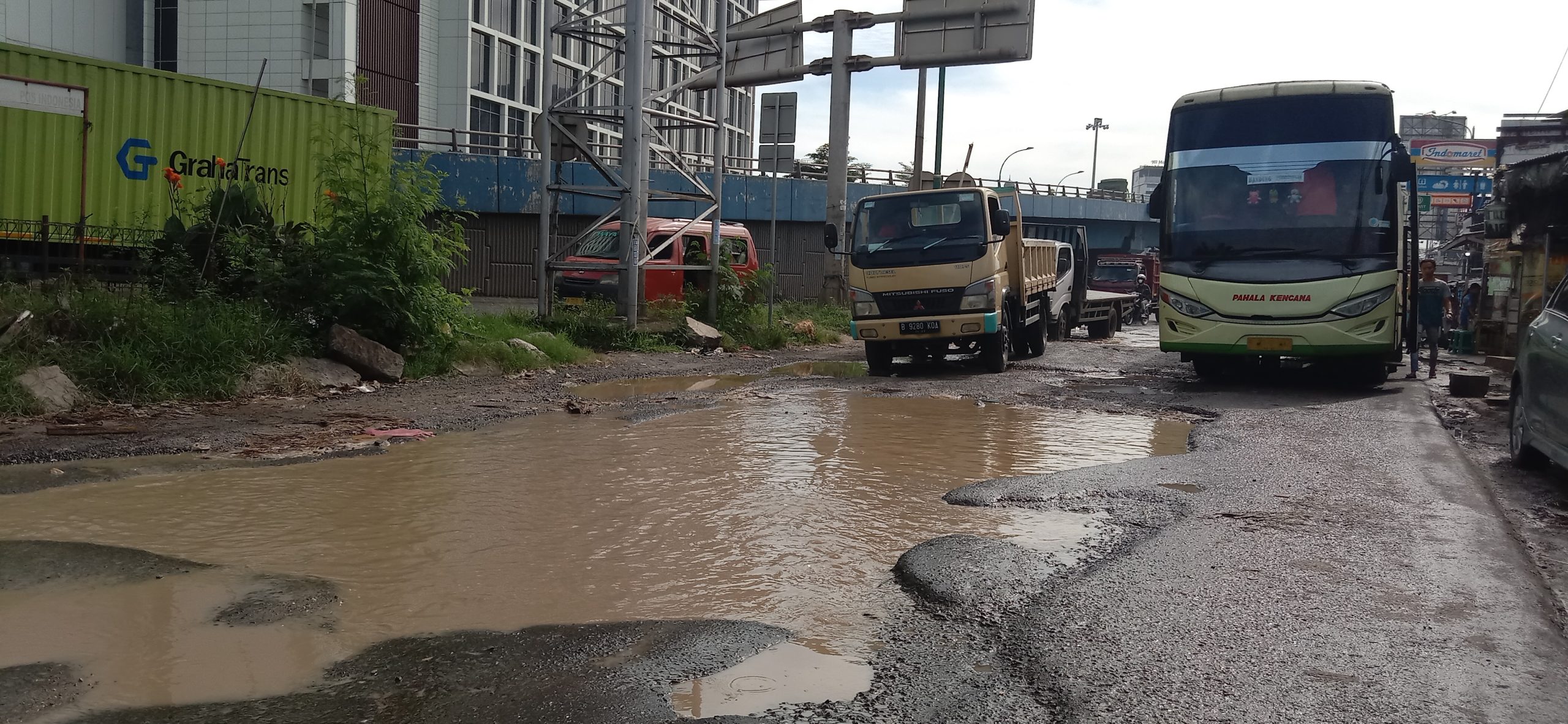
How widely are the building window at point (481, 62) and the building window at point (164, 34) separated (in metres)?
9.57

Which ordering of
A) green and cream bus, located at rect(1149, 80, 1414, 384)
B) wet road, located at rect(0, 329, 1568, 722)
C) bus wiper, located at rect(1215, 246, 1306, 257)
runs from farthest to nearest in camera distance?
bus wiper, located at rect(1215, 246, 1306, 257) → green and cream bus, located at rect(1149, 80, 1414, 384) → wet road, located at rect(0, 329, 1568, 722)

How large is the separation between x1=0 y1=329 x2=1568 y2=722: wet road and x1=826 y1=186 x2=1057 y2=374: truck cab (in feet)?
18.0

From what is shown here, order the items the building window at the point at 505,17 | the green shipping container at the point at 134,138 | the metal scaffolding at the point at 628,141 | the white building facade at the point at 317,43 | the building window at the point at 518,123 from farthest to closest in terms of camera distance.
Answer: the building window at the point at 518,123
the building window at the point at 505,17
the white building facade at the point at 317,43
the metal scaffolding at the point at 628,141
the green shipping container at the point at 134,138

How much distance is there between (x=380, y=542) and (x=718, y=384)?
733 centimetres

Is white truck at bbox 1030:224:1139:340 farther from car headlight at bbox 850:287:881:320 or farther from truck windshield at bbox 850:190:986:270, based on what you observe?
car headlight at bbox 850:287:881:320

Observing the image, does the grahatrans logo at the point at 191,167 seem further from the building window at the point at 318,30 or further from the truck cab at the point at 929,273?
the building window at the point at 318,30

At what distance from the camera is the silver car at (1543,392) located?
6598 mm

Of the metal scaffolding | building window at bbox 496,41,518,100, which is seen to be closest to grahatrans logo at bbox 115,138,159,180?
the metal scaffolding

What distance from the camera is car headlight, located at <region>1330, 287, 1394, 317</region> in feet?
37.5

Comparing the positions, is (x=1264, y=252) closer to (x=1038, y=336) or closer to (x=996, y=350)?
(x=996, y=350)

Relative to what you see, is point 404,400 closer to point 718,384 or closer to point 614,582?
point 718,384

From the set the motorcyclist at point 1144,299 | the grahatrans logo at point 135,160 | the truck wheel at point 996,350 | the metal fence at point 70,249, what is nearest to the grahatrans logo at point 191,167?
the grahatrans logo at point 135,160

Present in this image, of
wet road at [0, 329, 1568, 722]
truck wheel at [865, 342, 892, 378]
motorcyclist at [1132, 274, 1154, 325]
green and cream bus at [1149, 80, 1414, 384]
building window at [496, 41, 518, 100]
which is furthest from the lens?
building window at [496, 41, 518, 100]

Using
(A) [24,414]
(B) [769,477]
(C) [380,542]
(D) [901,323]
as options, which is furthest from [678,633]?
(D) [901,323]
